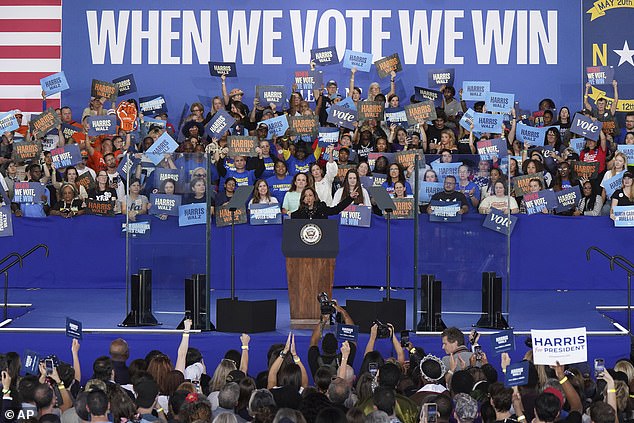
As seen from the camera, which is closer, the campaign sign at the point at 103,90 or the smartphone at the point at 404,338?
the smartphone at the point at 404,338

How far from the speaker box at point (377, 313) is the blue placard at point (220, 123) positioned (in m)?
6.38

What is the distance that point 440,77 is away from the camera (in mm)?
21750

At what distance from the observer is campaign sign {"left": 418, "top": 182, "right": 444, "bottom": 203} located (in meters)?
13.8

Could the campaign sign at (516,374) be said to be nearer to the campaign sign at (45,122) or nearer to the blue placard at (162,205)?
the blue placard at (162,205)

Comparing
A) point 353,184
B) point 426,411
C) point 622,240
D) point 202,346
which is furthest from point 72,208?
point 426,411

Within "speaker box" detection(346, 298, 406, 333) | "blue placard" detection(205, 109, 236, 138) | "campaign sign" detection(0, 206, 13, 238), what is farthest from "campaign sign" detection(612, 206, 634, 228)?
"campaign sign" detection(0, 206, 13, 238)

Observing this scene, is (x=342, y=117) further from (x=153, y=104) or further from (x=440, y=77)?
(x=153, y=104)

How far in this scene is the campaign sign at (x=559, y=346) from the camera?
977 centimetres

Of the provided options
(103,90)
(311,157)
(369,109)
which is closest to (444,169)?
(311,157)

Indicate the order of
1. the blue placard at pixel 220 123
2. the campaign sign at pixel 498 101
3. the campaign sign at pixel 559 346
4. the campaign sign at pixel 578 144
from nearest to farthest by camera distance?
the campaign sign at pixel 559 346 → the blue placard at pixel 220 123 → the campaign sign at pixel 578 144 → the campaign sign at pixel 498 101

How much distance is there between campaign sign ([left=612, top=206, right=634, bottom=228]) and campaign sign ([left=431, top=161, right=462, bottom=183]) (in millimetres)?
4173

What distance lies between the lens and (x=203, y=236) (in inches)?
543

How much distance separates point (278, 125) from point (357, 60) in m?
2.58

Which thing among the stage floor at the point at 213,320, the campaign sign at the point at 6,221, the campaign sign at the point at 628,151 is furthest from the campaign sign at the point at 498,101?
the campaign sign at the point at 6,221
